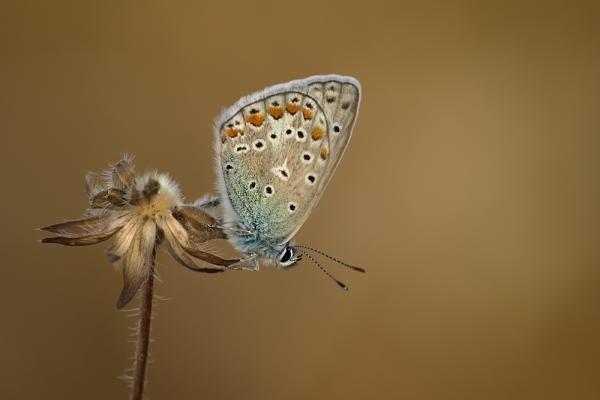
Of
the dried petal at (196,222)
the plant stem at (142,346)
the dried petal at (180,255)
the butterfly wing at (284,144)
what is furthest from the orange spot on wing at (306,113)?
the plant stem at (142,346)

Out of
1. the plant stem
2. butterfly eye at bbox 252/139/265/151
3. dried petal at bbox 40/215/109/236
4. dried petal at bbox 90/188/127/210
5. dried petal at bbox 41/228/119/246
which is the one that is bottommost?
the plant stem

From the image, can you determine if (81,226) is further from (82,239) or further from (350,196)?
(350,196)

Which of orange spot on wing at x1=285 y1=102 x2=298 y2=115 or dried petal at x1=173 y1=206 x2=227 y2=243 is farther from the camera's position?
orange spot on wing at x1=285 y1=102 x2=298 y2=115

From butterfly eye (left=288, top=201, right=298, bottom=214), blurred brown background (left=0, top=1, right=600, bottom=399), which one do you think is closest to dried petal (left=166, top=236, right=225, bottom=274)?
butterfly eye (left=288, top=201, right=298, bottom=214)

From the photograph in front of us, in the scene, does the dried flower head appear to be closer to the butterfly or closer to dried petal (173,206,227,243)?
dried petal (173,206,227,243)

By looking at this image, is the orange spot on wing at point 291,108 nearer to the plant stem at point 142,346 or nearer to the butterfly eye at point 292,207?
the butterfly eye at point 292,207

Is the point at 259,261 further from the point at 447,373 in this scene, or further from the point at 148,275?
the point at 447,373
